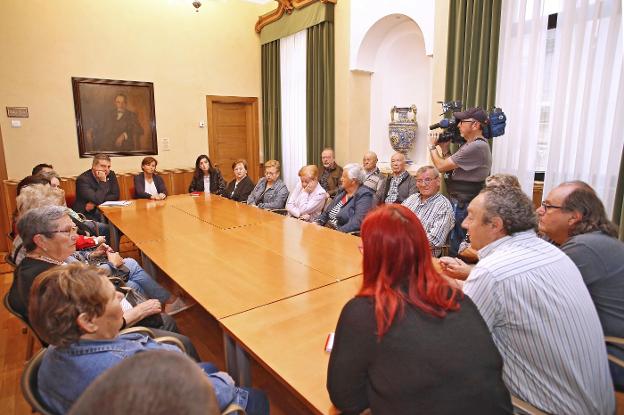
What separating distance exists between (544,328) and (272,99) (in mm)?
6187

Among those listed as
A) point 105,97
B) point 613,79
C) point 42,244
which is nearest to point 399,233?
point 42,244

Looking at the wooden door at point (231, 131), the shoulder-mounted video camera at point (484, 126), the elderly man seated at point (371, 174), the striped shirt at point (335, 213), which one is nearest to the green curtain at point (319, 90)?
the elderly man seated at point (371, 174)

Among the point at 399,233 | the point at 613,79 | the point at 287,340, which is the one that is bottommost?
the point at 287,340

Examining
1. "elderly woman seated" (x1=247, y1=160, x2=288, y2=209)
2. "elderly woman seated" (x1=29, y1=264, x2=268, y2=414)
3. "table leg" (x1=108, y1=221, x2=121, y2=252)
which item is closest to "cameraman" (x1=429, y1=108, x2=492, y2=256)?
"elderly woman seated" (x1=247, y1=160, x2=288, y2=209)

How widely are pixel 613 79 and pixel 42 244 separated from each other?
402cm

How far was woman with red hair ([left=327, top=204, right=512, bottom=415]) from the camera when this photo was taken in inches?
39.0

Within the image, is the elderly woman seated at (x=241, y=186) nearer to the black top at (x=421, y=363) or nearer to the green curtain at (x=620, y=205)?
the green curtain at (x=620, y=205)

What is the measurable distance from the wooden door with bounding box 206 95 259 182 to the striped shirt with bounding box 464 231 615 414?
601 cm

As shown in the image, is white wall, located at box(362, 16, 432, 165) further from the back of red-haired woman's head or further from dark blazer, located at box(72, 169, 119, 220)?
the back of red-haired woman's head

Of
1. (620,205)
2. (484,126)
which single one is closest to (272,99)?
(484,126)

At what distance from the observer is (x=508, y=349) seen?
51.7 inches

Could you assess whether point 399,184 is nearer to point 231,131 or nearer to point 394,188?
point 394,188

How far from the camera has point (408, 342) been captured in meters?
1.00

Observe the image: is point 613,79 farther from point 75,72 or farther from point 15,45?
point 15,45
